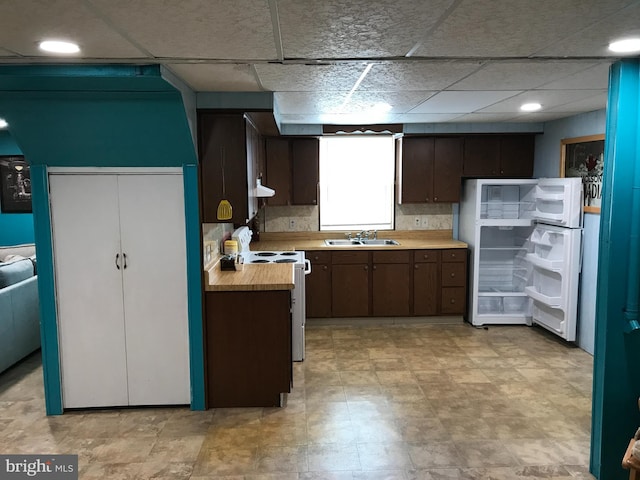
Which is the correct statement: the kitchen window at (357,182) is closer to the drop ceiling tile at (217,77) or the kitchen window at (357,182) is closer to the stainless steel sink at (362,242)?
the stainless steel sink at (362,242)

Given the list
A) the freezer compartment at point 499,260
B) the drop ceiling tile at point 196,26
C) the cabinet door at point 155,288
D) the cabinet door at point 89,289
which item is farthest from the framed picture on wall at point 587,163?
the cabinet door at point 89,289

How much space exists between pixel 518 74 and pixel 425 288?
121 inches

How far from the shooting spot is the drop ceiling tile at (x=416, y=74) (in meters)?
2.54

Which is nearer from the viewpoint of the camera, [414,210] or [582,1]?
[582,1]

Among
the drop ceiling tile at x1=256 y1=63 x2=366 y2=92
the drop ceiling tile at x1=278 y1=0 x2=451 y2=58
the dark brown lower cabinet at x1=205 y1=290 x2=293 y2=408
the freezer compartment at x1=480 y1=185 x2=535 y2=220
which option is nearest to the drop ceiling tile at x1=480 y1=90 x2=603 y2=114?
the drop ceiling tile at x1=256 y1=63 x2=366 y2=92

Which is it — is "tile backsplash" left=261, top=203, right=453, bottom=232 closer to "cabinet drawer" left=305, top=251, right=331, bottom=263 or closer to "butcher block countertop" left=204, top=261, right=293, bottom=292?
"cabinet drawer" left=305, top=251, right=331, bottom=263

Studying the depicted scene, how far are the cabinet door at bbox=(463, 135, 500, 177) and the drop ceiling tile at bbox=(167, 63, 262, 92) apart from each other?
126 inches

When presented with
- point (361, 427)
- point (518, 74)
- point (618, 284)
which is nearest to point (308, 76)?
point (518, 74)

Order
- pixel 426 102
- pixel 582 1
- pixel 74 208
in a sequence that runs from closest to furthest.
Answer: pixel 582 1
pixel 74 208
pixel 426 102

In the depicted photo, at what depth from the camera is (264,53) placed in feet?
7.47

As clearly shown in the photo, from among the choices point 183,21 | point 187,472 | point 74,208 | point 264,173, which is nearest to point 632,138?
point 183,21

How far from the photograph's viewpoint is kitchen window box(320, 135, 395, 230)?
5875mm

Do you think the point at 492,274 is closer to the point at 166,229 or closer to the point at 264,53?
the point at 166,229

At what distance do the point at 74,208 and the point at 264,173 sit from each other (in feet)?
8.42
